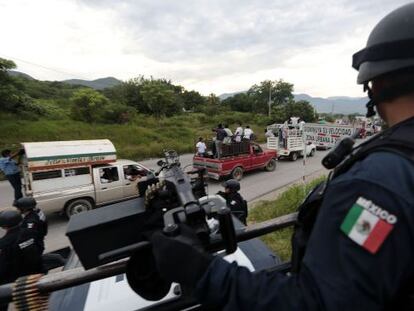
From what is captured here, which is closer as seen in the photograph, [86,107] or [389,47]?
[389,47]

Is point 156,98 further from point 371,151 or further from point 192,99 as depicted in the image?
point 371,151

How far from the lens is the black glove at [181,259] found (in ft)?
3.10

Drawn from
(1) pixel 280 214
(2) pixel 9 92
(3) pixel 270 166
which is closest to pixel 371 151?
(1) pixel 280 214

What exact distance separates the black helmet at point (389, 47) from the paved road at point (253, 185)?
26.2ft

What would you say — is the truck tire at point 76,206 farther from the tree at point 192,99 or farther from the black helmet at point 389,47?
the tree at point 192,99

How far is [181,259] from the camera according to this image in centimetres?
95

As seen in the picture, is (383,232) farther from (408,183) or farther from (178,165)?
(178,165)

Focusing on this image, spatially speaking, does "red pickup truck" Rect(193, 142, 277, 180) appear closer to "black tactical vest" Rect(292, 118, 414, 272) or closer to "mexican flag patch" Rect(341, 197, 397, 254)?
"black tactical vest" Rect(292, 118, 414, 272)

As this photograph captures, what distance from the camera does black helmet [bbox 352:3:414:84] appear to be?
40.0 inches

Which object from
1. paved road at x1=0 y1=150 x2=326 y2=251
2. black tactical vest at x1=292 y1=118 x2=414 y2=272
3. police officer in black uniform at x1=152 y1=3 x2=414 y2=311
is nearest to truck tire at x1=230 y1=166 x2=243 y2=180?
paved road at x1=0 y1=150 x2=326 y2=251

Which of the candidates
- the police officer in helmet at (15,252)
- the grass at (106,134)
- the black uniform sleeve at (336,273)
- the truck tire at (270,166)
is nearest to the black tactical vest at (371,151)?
the black uniform sleeve at (336,273)

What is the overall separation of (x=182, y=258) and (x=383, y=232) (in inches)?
22.6

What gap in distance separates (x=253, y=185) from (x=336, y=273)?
12.1m

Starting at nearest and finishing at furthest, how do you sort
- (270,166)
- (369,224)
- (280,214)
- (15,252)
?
(369,224) → (15,252) → (280,214) → (270,166)
